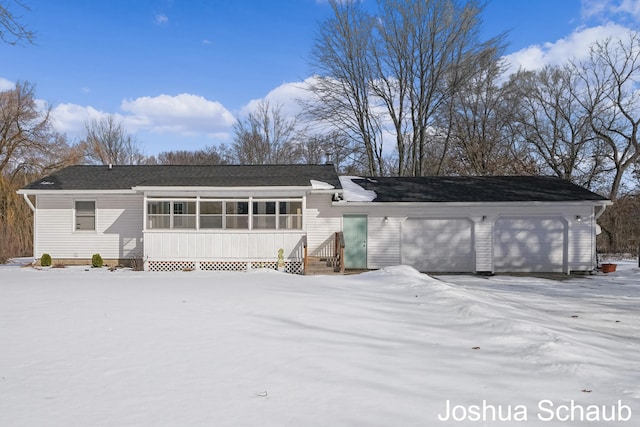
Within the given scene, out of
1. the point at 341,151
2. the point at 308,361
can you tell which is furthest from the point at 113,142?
the point at 308,361

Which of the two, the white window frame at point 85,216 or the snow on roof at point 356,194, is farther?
the white window frame at point 85,216

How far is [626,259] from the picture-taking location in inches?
763

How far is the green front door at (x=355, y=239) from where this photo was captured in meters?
15.4

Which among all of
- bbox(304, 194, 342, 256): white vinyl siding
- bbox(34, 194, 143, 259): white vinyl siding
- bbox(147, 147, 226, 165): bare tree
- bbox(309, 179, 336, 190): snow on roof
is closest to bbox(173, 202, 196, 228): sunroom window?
bbox(34, 194, 143, 259): white vinyl siding

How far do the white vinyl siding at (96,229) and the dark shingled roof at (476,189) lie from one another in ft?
28.8

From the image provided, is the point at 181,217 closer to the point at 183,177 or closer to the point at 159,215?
the point at 159,215

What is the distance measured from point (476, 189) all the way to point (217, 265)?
984 cm

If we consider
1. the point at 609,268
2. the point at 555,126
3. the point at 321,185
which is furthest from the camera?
the point at 555,126

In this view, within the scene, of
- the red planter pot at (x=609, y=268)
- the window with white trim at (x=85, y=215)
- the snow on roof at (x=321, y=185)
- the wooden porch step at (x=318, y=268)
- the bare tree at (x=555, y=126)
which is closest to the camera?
the wooden porch step at (x=318, y=268)

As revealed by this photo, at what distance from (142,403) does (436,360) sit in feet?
9.40

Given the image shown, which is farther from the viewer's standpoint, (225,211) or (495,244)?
(495,244)

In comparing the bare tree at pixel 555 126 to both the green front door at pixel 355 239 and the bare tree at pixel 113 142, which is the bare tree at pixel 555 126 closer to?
the green front door at pixel 355 239

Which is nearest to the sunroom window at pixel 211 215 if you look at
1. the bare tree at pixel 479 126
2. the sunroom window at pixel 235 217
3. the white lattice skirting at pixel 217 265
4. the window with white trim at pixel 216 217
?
the window with white trim at pixel 216 217

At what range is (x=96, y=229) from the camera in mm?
15578
